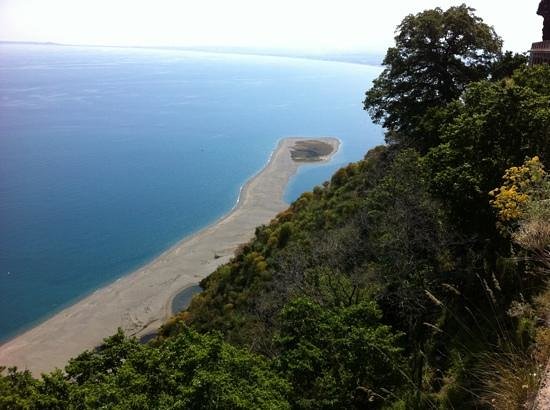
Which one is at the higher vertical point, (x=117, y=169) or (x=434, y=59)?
(x=434, y=59)

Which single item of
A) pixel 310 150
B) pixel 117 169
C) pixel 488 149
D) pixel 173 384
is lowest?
pixel 117 169

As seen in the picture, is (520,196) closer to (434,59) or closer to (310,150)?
(434,59)

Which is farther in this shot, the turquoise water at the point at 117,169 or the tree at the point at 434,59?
the turquoise water at the point at 117,169

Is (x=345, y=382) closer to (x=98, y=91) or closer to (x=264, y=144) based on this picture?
(x=264, y=144)

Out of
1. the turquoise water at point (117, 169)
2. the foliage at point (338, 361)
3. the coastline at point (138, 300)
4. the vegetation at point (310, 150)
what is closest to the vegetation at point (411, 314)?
the foliage at point (338, 361)

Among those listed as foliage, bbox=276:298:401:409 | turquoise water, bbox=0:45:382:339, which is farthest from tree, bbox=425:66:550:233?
turquoise water, bbox=0:45:382:339

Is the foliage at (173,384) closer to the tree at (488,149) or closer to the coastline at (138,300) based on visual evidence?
the tree at (488,149)

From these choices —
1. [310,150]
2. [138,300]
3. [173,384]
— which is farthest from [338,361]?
[310,150]
